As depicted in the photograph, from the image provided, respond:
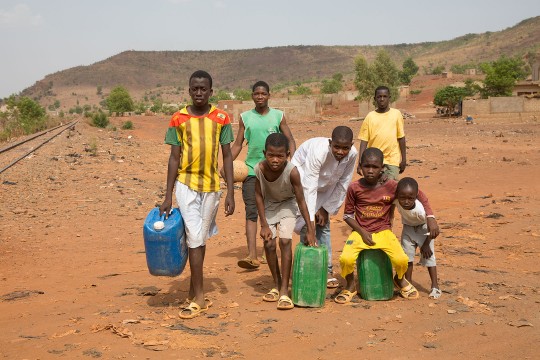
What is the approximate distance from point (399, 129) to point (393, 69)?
143 ft

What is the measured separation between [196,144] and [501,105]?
104 ft

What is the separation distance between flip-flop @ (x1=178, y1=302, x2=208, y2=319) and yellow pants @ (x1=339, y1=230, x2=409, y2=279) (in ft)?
3.81

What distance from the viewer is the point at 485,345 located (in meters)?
3.83

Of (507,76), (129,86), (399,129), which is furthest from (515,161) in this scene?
(129,86)

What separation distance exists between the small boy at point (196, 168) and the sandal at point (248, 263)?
1.18 metres

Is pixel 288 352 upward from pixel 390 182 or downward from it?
downward

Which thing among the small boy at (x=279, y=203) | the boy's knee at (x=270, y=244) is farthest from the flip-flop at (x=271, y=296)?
the boy's knee at (x=270, y=244)

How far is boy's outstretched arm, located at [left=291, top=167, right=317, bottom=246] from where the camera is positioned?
464cm

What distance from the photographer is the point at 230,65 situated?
138 m

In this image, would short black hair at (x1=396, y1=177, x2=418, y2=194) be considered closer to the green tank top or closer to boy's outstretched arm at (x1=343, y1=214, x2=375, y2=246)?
boy's outstretched arm at (x1=343, y1=214, x2=375, y2=246)

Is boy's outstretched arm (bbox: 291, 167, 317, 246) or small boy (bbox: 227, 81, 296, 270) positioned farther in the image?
small boy (bbox: 227, 81, 296, 270)

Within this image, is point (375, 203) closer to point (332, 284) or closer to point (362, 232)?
point (362, 232)

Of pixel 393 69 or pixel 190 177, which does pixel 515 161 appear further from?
pixel 393 69

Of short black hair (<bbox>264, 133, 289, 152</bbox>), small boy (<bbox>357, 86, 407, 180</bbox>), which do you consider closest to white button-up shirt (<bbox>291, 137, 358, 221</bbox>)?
short black hair (<bbox>264, 133, 289, 152</bbox>)
